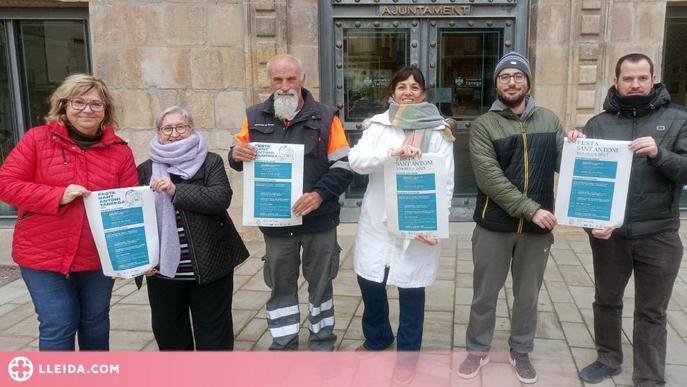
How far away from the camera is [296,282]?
3477 millimetres

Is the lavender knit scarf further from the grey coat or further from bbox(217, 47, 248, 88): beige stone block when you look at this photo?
bbox(217, 47, 248, 88): beige stone block

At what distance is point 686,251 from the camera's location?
20.0ft

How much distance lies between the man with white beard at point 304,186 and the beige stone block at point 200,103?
3.18m

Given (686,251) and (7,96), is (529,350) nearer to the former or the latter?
(686,251)

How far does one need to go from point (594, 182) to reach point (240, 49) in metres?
4.48

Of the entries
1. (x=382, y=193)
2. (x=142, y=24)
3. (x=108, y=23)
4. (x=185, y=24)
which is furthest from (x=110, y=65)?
(x=382, y=193)

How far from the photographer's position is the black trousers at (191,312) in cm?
305

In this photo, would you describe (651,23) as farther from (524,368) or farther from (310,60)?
(524,368)

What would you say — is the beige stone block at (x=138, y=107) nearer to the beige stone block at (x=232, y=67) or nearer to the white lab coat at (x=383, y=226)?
the beige stone block at (x=232, y=67)

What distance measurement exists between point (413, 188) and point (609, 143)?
3.36 ft

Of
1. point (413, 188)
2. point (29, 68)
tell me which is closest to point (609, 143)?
point (413, 188)

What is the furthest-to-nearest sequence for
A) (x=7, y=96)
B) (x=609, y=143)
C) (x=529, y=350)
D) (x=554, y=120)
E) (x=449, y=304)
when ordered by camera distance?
(x=7, y=96), (x=449, y=304), (x=529, y=350), (x=554, y=120), (x=609, y=143)

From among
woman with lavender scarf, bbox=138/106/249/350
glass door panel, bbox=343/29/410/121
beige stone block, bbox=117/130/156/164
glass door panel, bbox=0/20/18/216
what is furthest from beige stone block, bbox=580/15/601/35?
glass door panel, bbox=0/20/18/216

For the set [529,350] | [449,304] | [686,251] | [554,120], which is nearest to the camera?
→ [554,120]
